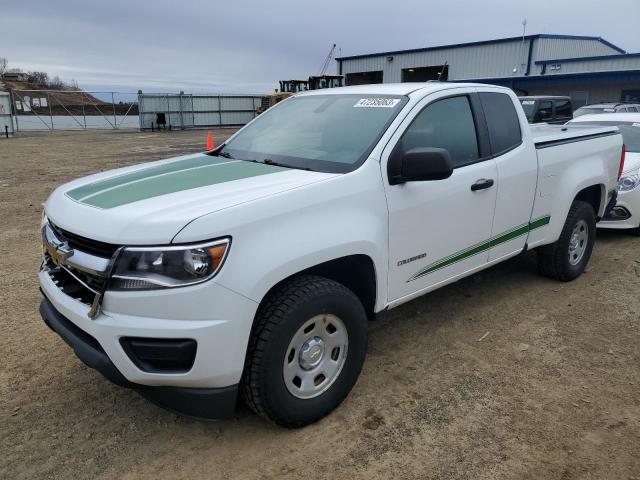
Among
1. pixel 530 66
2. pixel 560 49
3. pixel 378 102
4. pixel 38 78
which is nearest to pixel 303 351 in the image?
pixel 378 102

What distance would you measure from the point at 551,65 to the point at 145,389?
32526 mm

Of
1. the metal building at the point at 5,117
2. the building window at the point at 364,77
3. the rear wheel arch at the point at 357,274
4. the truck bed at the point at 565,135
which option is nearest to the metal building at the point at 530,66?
the building window at the point at 364,77

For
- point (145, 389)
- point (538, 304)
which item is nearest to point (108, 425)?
point (145, 389)

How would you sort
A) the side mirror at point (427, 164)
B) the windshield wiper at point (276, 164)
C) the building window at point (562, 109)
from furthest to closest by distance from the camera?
the building window at point (562, 109)
the windshield wiper at point (276, 164)
the side mirror at point (427, 164)

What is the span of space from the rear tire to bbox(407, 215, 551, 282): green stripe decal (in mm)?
423

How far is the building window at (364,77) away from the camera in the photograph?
1525 inches

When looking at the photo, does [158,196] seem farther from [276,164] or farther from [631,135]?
[631,135]

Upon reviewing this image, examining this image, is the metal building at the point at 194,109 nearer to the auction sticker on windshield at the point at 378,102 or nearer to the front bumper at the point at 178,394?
the auction sticker on windshield at the point at 378,102

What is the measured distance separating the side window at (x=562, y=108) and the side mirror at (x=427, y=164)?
11.5m

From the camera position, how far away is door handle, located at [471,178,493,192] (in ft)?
12.3

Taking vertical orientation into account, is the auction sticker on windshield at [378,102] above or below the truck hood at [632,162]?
above

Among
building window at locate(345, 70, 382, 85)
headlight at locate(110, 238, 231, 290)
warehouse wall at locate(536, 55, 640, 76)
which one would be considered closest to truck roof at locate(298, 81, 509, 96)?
headlight at locate(110, 238, 231, 290)

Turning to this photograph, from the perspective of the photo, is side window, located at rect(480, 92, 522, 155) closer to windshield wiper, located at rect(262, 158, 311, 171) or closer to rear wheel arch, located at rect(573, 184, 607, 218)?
rear wheel arch, located at rect(573, 184, 607, 218)

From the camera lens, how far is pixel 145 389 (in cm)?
255
